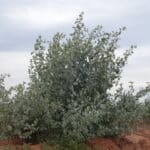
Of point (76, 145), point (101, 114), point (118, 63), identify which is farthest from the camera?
point (118, 63)

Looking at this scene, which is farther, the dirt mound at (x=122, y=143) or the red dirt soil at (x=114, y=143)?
the dirt mound at (x=122, y=143)

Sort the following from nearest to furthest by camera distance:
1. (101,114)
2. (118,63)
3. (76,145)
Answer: (76,145)
(101,114)
(118,63)

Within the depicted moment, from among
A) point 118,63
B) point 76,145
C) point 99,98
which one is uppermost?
point 118,63

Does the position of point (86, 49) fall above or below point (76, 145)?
above

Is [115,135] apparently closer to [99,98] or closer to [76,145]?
[99,98]

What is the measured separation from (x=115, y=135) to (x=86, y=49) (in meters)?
1.73

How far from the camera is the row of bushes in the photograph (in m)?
9.73

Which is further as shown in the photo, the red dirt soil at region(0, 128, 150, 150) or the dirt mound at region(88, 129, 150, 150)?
the dirt mound at region(88, 129, 150, 150)

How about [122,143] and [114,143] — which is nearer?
[114,143]

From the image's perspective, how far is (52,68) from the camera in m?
10.1

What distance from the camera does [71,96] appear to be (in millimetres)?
10023

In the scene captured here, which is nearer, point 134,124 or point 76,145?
point 76,145

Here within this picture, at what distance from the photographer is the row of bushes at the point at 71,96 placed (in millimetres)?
9727

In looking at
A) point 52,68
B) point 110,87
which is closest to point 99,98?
point 110,87
